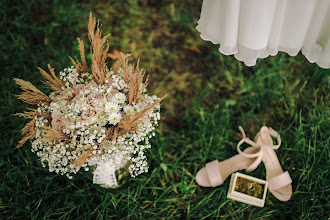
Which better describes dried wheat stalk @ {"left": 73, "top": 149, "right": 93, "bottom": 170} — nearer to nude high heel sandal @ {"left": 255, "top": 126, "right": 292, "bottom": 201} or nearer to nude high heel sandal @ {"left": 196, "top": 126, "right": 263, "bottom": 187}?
nude high heel sandal @ {"left": 196, "top": 126, "right": 263, "bottom": 187}

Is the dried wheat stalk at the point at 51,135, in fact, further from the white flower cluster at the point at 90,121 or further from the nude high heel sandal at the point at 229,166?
the nude high heel sandal at the point at 229,166

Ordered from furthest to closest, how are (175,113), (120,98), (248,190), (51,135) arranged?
(175,113) < (248,190) < (120,98) < (51,135)

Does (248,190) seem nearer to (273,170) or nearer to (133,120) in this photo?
(273,170)

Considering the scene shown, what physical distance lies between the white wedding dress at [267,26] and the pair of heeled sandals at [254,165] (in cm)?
52

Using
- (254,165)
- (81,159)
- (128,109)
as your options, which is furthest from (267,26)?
(81,159)

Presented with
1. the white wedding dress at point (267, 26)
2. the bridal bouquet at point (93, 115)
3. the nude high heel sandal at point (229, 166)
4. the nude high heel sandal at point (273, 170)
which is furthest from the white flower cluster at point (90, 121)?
the nude high heel sandal at point (273, 170)

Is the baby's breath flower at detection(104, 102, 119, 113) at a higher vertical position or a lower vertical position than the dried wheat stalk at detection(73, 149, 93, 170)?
higher

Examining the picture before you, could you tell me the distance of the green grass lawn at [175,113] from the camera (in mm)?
1656

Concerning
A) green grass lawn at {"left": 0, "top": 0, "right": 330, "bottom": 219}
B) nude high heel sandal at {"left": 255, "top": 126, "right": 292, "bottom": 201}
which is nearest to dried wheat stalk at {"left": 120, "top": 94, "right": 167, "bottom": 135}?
green grass lawn at {"left": 0, "top": 0, "right": 330, "bottom": 219}

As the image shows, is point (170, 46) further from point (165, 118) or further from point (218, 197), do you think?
point (218, 197)

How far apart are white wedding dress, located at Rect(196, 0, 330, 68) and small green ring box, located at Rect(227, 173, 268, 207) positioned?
64 cm

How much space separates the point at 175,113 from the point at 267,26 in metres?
0.86

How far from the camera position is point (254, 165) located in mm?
1663

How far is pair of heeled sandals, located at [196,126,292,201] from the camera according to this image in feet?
5.43
